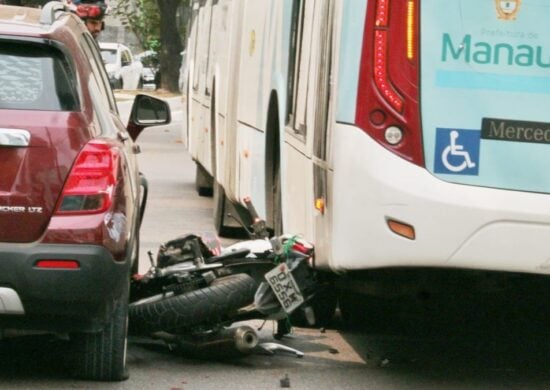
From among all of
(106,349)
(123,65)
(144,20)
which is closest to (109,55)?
(123,65)

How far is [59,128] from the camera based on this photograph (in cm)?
657

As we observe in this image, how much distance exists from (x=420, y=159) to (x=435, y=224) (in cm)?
29

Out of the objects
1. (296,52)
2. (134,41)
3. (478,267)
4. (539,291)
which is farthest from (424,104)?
(134,41)

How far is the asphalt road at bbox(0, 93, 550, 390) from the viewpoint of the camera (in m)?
7.29

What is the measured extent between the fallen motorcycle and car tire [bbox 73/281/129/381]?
0.55 metres

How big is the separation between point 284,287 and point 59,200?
4.86 ft

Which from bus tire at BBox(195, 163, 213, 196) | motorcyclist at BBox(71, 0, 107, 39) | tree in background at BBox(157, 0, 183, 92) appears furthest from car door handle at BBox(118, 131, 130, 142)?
tree in background at BBox(157, 0, 183, 92)

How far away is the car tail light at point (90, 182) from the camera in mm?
6480

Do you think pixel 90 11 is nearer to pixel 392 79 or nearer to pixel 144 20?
pixel 392 79

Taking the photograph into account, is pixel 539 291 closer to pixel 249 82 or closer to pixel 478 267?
pixel 478 267

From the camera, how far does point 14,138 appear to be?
6.48 m

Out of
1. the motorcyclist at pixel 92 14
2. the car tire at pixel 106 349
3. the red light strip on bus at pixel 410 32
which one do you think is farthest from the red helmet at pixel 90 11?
the red light strip on bus at pixel 410 32

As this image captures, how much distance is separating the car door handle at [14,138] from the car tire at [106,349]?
83cm

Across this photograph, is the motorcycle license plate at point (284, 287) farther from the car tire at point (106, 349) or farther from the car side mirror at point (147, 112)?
the car side mirror at point (147, 112)
